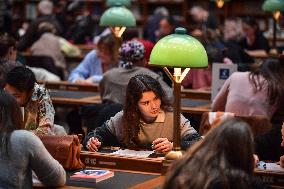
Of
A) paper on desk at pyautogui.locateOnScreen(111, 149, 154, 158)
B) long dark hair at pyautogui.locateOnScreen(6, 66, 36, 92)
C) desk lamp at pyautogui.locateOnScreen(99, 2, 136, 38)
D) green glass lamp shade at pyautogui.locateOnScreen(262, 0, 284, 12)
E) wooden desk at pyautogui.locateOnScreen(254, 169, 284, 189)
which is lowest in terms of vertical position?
wooden desk at pyautogui.locateOnScreen(254, 169, 284, 189)

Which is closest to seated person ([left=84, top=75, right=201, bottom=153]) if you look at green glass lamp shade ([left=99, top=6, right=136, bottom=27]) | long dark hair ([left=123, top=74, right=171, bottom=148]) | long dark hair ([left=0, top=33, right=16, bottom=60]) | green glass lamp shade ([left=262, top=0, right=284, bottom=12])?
long dark hair ([left=123, top=74, right=171, bottom=148])

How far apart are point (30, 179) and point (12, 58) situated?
10.6 feet

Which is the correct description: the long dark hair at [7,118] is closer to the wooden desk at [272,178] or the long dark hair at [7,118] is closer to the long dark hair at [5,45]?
the wooden desk at [272,178]

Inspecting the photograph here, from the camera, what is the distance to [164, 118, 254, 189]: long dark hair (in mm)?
3318

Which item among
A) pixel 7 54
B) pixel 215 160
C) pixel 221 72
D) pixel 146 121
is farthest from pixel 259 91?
pixel 215 160

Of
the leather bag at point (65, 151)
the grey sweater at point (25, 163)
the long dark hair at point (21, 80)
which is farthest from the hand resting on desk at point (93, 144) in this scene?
the grey sweater at point (25, 163)

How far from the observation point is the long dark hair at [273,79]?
21.3ft

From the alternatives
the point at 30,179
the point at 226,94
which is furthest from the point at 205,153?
the point at 226,94

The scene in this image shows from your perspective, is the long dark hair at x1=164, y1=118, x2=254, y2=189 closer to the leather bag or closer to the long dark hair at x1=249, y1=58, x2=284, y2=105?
the leather bag

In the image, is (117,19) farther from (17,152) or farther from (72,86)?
(17,152)

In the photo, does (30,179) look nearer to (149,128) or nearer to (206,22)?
(149,128)

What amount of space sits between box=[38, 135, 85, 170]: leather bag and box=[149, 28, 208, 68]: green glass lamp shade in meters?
0.67

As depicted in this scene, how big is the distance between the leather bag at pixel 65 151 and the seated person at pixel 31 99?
0.62 meters

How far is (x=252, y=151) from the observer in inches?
135
